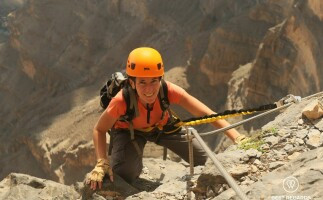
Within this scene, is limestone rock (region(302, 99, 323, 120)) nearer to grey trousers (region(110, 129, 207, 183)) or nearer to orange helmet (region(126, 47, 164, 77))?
orange helmet (region(126, 47, 164, 77))

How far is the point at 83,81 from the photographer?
143 ft

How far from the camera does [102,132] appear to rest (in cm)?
609

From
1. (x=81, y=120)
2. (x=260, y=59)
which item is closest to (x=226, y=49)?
(x=260, y=59)

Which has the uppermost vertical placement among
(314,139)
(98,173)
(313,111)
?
(313,111)

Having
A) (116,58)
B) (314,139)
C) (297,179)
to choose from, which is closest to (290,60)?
(314,139)

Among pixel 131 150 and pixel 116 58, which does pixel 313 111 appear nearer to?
pixel 131 150

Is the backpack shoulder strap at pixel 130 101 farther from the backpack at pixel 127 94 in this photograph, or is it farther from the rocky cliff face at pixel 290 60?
the rocky cliff face at pixel 290 60

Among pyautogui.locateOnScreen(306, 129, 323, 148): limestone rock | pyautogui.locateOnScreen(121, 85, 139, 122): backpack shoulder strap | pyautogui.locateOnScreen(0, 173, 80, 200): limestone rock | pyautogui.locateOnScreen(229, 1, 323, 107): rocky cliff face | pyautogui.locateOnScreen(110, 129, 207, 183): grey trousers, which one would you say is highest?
pyautogui.locateOnScreen(229, 1, 323, 107): rocky cliff face

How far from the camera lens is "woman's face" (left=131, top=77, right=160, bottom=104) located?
5.92 m

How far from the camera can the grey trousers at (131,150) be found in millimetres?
6586

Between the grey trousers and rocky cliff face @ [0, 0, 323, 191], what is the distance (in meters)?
14.7

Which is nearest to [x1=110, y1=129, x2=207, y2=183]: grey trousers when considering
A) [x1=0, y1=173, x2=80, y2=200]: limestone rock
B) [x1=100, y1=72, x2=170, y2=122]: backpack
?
[x1=100, y1=72, x2=170, y2=122]: backpack

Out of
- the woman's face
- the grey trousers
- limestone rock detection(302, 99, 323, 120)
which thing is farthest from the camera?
the grey trousers

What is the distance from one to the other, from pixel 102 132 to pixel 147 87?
0.87 meters
